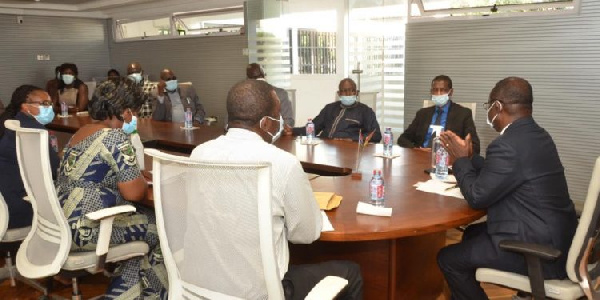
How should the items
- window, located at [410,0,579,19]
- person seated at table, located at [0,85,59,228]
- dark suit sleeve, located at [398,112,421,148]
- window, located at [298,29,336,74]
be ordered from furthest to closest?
window, located at [298,29,336,74]
window, located at [410,0,579,19]
dark suit sleeve, located at [398,112,421,148]
person seated at table, located at [0,85,59,228]

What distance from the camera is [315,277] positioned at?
1805 millimetres

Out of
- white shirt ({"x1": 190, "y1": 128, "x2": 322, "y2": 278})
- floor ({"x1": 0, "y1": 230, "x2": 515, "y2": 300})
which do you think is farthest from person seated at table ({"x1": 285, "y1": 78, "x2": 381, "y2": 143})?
white shirt ({"x1": 190, "y1": 128, "x2": 322, "y2": 278})

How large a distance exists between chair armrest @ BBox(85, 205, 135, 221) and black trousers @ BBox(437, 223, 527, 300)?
148 cm

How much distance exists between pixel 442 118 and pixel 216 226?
3011 mm

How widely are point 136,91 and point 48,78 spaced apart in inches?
300

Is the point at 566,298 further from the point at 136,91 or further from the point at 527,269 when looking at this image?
the point at 136,91

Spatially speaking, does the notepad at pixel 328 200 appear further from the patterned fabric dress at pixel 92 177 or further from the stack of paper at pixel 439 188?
the patterned fabric dress at pixel 92 177

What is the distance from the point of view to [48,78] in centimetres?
916

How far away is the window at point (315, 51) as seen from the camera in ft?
26.5

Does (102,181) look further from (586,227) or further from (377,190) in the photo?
(586,227)

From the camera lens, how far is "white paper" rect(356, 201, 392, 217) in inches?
81.1

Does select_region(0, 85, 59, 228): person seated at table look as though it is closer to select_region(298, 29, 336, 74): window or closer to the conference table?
the conference table

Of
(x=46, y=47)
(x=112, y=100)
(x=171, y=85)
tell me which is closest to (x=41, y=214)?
(x=112, y=100)

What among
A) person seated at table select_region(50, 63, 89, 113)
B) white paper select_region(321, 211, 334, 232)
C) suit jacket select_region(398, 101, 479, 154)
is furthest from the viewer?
person seated at table select_region(50, 63, 89, 113)
